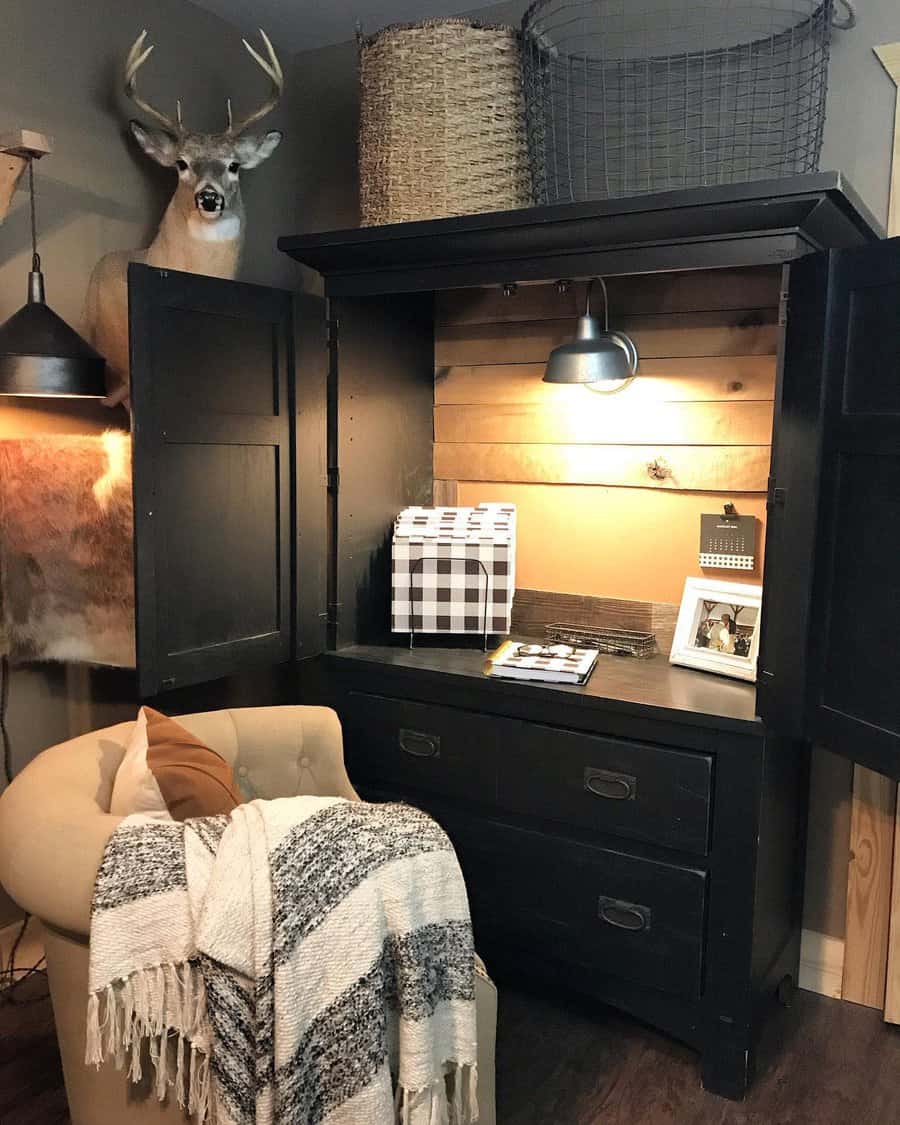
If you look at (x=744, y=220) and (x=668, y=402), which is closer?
(x=744, y=220)

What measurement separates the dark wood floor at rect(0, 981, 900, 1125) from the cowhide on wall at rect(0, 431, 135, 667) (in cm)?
84

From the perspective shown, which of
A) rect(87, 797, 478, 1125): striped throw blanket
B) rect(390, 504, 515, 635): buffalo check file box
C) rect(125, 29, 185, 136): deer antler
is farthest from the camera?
rect(390, 504, 515, 635): buffalo check file box

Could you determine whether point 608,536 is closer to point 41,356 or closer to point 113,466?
point 113,466

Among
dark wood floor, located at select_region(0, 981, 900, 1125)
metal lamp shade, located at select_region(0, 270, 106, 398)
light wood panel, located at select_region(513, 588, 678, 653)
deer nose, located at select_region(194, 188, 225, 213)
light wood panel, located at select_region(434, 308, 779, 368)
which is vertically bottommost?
dark wood floor, located at select_region(0, 981, 900, 1125)

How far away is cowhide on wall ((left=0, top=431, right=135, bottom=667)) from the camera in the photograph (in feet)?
7.42

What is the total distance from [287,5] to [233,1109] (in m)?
2.59

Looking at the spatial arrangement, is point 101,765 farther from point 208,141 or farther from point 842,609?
point 208,141

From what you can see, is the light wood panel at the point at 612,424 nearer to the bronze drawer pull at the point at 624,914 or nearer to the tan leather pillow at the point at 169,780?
the bronze drawer pull at the point at 624,914

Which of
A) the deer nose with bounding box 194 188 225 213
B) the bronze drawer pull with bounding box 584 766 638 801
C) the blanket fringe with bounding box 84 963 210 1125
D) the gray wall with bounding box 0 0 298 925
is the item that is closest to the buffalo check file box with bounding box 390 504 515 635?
the bronze drawer pull with bounding box 584 766 638 801

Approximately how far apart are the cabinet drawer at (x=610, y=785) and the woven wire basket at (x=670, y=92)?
1227 millimetres

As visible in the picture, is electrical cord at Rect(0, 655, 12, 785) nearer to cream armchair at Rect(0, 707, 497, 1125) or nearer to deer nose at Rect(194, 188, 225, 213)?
cream armchair at Rect(0, 707, 497, 1125)

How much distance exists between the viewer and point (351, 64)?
2.88m

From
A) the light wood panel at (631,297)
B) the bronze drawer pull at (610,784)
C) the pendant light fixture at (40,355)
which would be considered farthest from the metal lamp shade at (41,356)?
Answer: the bronze drawer pull at (610,784)

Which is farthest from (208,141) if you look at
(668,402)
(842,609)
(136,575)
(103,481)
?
(842,609)
